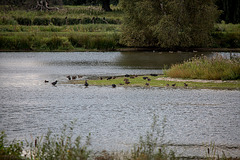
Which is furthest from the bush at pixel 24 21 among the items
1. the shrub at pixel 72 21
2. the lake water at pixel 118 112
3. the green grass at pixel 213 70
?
the green grass at pixel 213 70

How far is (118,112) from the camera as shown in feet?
57.5

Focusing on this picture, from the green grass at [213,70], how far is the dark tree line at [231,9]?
46.5 metres

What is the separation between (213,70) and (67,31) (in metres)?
36.4

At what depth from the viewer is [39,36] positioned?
55.2 metres

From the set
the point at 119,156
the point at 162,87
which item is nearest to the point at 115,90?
the point at 162,87

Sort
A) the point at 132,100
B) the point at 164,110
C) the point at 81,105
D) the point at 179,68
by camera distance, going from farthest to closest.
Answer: the point at 179,68 < the point at 132,100 < the point at 81,105 < the point at 164,110

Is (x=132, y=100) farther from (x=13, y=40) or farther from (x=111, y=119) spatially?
(x=13, y=40)

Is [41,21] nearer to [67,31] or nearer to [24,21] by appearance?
[24,21]

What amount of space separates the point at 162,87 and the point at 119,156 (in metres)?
14.7

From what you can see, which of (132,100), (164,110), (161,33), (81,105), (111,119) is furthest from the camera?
(161,33)

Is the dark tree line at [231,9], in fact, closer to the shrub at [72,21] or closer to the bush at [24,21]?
the shrub at [72,21]

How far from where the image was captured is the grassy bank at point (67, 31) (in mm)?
54125

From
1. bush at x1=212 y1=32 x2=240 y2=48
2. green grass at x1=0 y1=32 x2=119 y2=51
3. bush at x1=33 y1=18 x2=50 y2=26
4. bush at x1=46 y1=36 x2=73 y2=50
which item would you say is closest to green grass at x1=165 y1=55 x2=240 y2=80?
bush at x1=46 y1=36 x2=73 y2=50

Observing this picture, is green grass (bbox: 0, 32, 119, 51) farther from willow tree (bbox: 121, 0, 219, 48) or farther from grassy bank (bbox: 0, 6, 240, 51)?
willow tree (bbox: 121, 0, 219, 48)
